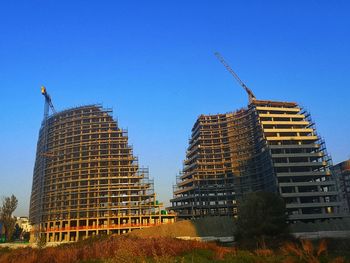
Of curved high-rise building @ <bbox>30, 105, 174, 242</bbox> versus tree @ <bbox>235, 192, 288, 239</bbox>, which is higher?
curved high-rise building @ <bbox>30, 105, 174, 242</bbox>

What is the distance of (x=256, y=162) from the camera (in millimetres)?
112250

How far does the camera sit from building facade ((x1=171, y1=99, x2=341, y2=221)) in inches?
3878

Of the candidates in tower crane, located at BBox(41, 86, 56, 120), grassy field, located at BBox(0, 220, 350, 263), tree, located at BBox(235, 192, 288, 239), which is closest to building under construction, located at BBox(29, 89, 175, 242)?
tower crane, located at BBox(41, 86, 56, 120)

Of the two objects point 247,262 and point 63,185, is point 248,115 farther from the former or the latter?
point 247,262

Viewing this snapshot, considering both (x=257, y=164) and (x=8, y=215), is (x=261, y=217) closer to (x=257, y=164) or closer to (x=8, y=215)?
(x=257, y=164)

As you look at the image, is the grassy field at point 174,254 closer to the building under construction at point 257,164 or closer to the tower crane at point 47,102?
the building under construction at point 257,164

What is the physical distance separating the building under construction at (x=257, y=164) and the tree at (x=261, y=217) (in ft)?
126

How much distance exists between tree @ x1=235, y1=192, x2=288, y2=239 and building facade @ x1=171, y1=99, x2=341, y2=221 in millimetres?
46804

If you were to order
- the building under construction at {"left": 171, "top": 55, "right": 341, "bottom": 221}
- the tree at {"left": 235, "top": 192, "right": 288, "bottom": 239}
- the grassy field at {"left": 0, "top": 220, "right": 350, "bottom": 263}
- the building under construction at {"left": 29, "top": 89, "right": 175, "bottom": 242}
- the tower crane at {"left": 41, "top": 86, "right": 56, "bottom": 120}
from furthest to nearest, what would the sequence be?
the tower crane at {"left": 41, "top": 86, "right": 56, "bottom": 120} < the building under construction at {"left": 29, "top": 89, "right": 175, "bottom": 242} < the building under construction at {"left": 171, "top": 55, "right": 341, "bottom": 221} < the tree at {"left": 235, "top": 192, "right": 288, "bottom": 239} < the grassy field at {"left": 0, "top": 220, "right": 350, "bottom": 263}

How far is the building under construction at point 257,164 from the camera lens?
98500 mm

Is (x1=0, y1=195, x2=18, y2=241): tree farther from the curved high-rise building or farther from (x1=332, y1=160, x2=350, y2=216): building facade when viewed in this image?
(x1=332, y1=160, x2=350, y2=216): building facade

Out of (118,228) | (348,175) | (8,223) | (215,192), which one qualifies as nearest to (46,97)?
(8,223)

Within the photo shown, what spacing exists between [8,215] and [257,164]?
84.1m

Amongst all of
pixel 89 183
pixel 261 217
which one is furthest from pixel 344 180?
pixel 261 217
